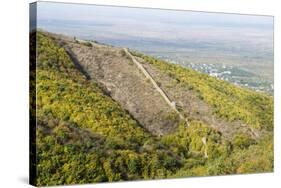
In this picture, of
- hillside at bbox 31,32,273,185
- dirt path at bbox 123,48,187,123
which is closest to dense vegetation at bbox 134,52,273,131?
hillside at bbox 31,32,273,185

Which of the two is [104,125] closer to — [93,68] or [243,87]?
[93,68]

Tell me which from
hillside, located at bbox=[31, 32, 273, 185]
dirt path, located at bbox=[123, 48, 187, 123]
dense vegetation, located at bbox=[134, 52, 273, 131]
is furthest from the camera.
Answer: dense vegetation, located at bbox=[134, 52, 273, 131]

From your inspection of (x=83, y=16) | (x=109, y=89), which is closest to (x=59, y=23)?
(x=83, y=16)

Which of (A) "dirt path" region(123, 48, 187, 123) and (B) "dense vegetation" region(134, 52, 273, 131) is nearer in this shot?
(A) "dirt path" region(123, 48, 187, 123)

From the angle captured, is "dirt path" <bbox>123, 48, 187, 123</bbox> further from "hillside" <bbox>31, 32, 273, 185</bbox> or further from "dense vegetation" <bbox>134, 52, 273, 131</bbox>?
"dense vegetation" <bbox>134, 52, 273, 131</bbox>

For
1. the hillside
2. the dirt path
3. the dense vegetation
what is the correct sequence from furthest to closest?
the dense vegetation → the dirt path → the hillside

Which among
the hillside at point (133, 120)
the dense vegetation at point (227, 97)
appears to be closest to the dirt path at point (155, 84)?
the hillside at point (133, 120)

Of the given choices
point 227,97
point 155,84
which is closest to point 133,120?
point 155,84

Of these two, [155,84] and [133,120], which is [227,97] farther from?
[133,120]
